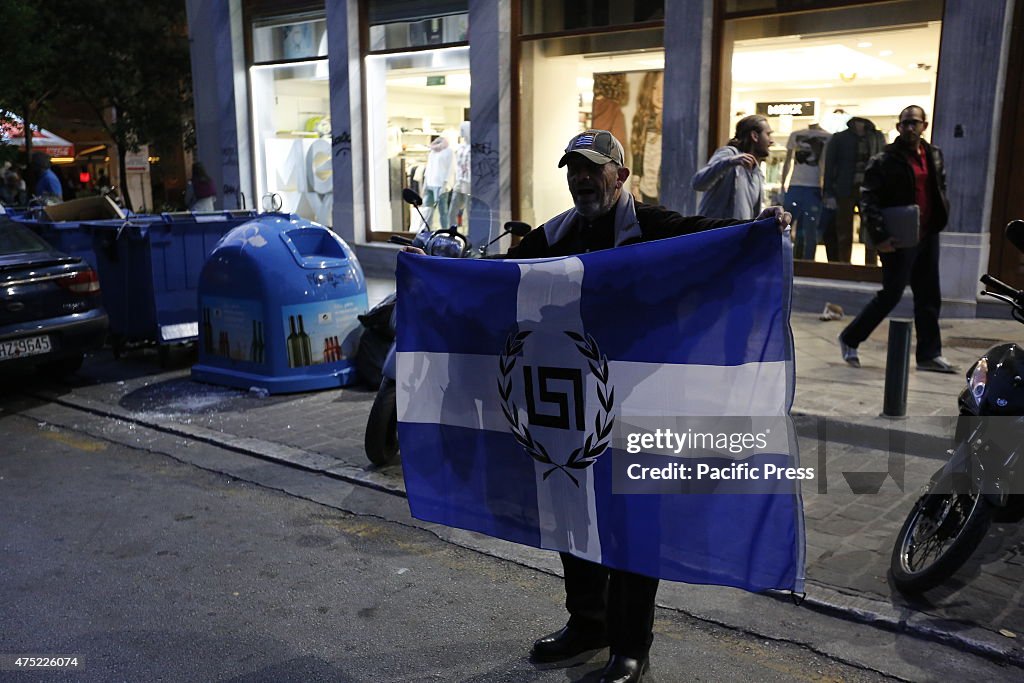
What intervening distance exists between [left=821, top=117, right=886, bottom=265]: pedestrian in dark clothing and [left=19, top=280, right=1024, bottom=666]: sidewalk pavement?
4.30 ft

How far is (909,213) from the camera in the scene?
745cm

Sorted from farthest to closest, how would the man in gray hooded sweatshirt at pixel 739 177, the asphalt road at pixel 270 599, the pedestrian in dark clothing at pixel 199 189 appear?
1. the pedestrian in dark clothing at pixel 199 189
2. the man in gray hooded sweatshirt at pixel 739 177
3. the asphalt road at pixel 270 599

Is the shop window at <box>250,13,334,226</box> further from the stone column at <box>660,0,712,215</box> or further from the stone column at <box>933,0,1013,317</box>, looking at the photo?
the stone column at <box>933,0,1013,317</box>

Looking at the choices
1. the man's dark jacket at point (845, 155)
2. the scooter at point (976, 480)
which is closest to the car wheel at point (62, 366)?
the scooter at point (976, 480)

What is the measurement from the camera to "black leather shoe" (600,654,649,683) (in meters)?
3.27

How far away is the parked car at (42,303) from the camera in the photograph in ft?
24.7

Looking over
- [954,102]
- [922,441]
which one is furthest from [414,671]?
[954,102]

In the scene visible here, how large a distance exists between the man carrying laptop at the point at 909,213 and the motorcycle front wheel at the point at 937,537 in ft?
12.9

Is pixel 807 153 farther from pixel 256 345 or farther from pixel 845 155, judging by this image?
pixel 256 345

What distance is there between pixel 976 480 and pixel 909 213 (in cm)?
414

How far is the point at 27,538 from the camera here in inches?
193

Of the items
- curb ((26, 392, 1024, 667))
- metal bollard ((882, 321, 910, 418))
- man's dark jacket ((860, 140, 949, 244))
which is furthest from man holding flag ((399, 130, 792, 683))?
man's dark jacket ((860, 140, 949, 244))

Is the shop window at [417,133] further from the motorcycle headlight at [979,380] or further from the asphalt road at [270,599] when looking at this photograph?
the motorcycle headlight at [979,380]

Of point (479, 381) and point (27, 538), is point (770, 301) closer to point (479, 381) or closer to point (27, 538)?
point (479, 381)
